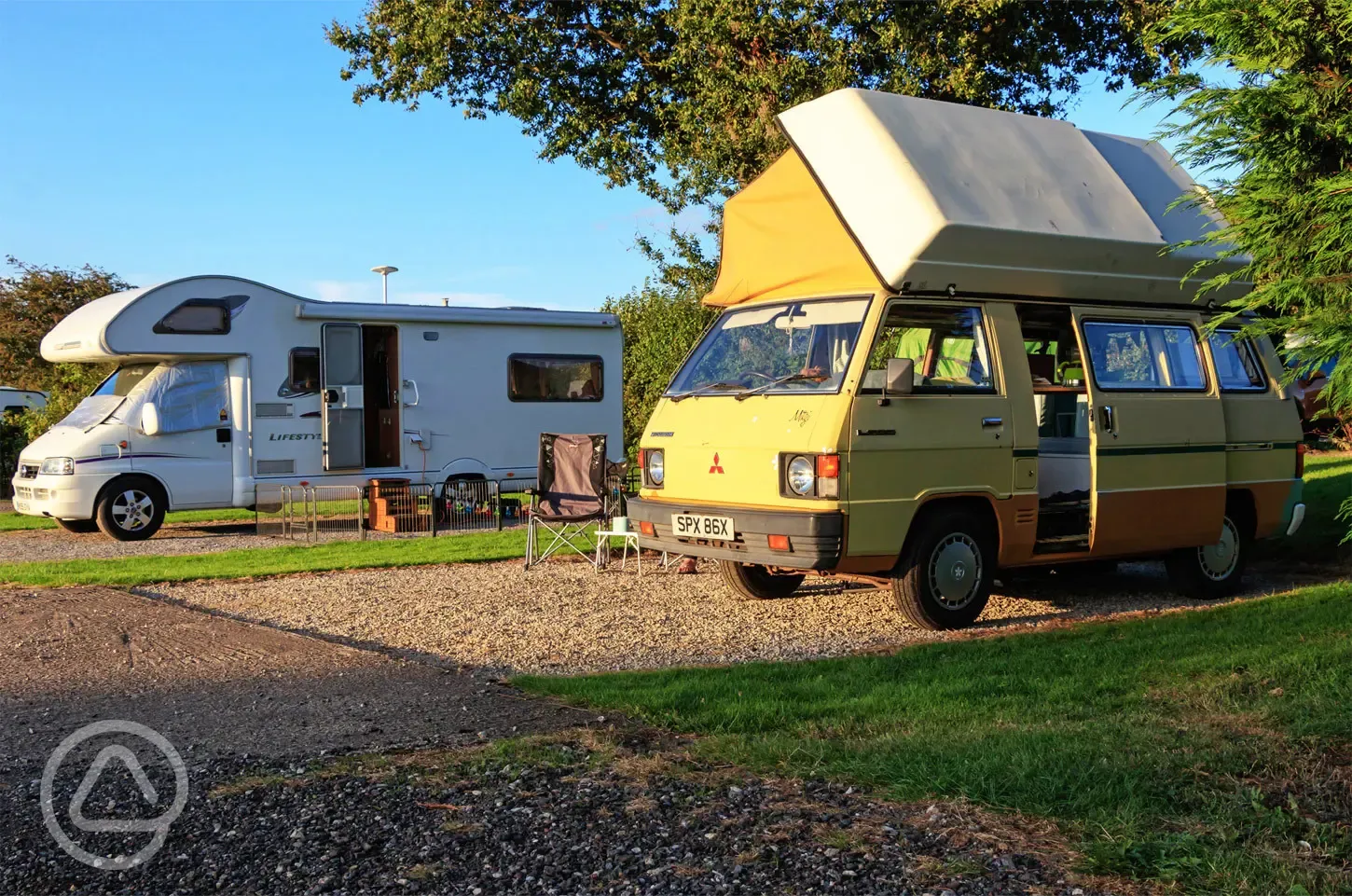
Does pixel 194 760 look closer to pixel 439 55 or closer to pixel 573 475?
pixel 573 475

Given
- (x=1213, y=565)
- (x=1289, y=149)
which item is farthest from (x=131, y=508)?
(x=1289, y=149)

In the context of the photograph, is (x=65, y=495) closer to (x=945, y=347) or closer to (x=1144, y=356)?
(x=945, y=347)

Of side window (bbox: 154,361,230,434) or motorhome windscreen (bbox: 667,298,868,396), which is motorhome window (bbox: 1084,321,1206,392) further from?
side window (bbox: 154,361,230,434)

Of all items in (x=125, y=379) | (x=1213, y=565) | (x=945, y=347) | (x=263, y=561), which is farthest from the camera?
(x=125, y=379)

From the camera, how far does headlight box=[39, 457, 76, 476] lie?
1468 cm

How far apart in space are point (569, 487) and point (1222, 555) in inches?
218

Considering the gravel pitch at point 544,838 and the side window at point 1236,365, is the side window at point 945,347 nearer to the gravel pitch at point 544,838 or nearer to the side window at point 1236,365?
the side window at point 1236,365

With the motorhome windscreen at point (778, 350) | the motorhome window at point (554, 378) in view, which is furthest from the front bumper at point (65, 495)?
the motorhome windscreen at point (778, 350)

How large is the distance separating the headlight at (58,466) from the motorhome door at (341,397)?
2945 mm

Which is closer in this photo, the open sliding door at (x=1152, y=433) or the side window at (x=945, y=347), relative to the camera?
the side window at (x=945, y=347)

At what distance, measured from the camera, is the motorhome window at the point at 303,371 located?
16.0 metres

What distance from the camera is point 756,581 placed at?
9.44m

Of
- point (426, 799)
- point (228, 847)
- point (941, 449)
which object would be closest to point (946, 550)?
point (941, 449)

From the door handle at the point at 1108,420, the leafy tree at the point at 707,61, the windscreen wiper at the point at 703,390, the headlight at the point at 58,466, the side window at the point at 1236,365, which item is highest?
the leafy tree at the point at 707,61
